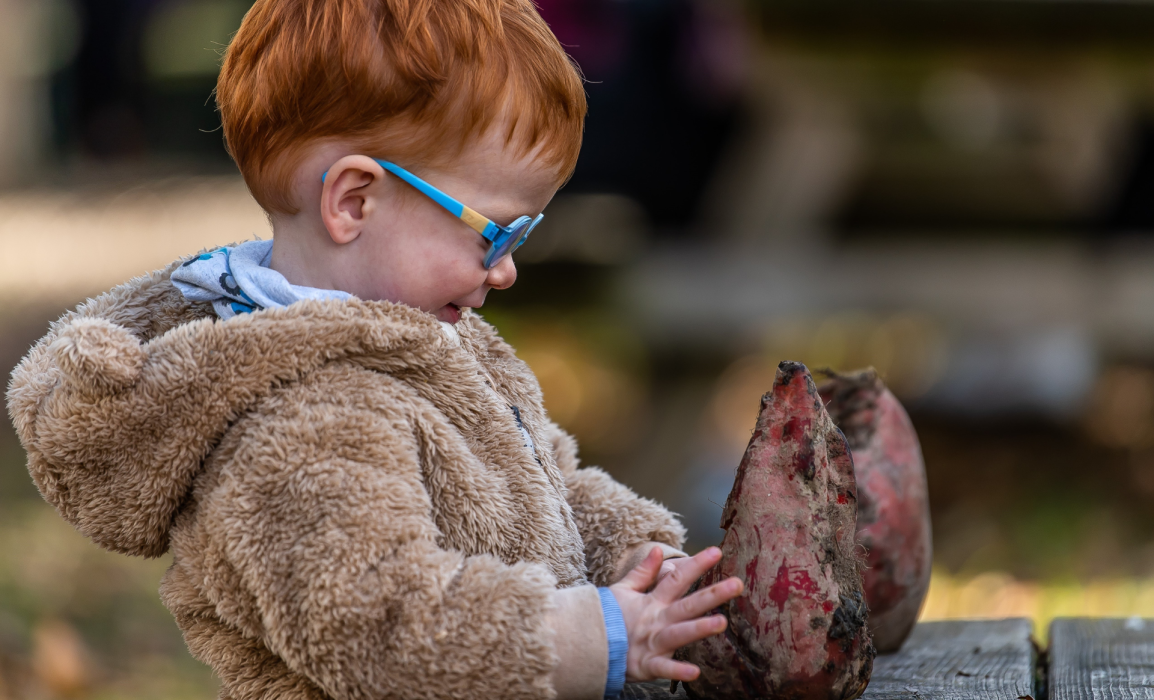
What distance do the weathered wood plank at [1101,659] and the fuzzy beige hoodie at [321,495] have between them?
823 mm

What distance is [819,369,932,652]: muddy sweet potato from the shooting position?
1851mm

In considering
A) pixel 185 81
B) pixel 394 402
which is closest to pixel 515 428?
pixel 394 402

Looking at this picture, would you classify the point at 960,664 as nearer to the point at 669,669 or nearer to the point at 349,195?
the point at 669,669

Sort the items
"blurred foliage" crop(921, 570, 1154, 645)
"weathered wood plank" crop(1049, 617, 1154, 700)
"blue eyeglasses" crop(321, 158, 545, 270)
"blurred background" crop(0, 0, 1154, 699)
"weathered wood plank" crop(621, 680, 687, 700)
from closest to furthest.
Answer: "blue eyeglasses" crop(321, 158, 545, 270) → "weathered wood plank" crop(621, 680, 687, 700) → "weathered wood plank" crop(1049, 617, 1154, 700) → "blurred foliage" crop(921, 570, 1154, 645) → "blurred background" crop(0, 0, 1154, 699)

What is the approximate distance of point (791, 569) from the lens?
1346 mm

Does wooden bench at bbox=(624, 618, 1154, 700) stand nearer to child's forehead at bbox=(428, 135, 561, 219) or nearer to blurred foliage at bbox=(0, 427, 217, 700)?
child's forehead at bbox=(428, 135, 561, 219)

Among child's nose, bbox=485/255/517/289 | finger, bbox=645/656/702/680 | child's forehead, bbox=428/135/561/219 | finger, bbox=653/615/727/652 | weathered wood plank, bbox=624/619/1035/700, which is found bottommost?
finger, bbox=645/656/702/680

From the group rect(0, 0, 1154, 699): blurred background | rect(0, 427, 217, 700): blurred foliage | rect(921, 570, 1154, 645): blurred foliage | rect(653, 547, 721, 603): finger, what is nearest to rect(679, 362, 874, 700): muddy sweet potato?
rect(653, 547, 721, 603): finger

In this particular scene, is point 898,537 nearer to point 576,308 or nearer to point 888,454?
point 888,454

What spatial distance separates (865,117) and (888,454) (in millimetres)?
3681

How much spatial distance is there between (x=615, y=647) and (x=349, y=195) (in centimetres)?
65

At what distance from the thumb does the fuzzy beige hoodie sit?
7 centimetres

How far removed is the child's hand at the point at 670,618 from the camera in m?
1.28

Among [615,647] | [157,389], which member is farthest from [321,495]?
[615,647]
